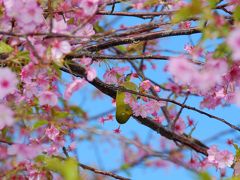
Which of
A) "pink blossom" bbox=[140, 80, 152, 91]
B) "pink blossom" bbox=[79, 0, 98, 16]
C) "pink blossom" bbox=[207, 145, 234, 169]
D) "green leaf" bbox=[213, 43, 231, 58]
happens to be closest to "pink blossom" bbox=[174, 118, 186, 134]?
"pink blossom" bbox=[207, 145, 234, 169]

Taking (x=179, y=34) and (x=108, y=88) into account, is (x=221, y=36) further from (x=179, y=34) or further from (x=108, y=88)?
(x=108, y=88)

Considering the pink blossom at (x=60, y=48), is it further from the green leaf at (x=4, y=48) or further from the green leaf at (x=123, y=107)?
the green leaf at (x=123, y=107)

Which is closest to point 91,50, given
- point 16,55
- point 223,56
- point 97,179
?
point 16,55

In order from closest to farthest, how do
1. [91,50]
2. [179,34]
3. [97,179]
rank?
[179,34] → [91,50] → [97,179]

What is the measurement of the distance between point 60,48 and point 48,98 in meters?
0.25

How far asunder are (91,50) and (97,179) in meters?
1.50

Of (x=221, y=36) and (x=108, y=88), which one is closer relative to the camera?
(x=221, y=36)

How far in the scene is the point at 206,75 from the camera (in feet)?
4.58

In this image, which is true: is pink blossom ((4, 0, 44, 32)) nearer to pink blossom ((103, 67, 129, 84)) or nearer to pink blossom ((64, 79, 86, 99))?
pink blossom ((64, 79, 86, 99))

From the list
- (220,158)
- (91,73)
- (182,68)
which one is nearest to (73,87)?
(91,73)

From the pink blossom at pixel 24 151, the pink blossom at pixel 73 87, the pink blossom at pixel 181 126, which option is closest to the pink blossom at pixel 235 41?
the pink blossom at pixel 73 87

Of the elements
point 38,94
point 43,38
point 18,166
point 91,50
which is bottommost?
point 18,166

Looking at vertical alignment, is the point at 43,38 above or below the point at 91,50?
below

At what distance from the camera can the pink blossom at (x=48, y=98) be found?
177 cm
